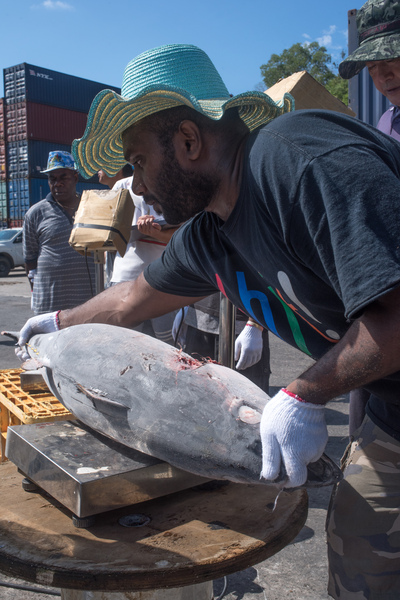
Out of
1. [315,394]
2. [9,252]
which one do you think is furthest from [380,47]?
[9,252]

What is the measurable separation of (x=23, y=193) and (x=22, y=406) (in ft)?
71.0

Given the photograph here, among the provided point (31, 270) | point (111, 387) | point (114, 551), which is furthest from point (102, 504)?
point (31, 270)

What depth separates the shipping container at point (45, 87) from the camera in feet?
72.1

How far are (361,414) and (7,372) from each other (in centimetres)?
→ 163

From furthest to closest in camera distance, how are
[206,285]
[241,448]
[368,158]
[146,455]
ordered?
[206,285] < [146,455] < [241,448] < [368,158]

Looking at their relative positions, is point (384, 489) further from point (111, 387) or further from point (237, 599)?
point (237, 599)

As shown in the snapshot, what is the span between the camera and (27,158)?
71.8ft

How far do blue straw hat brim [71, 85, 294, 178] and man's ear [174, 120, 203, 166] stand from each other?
0.06m

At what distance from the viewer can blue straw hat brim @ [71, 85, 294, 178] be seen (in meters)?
1.46

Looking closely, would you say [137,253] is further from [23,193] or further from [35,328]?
[23,193]

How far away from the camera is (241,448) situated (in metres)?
1.29

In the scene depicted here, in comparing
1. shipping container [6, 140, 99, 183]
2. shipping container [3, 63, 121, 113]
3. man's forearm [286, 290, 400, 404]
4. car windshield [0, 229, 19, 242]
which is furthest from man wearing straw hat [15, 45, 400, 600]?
shipping container [3, 63, 121, 113]

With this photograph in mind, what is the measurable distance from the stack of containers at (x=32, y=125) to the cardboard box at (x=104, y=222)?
18596 millimetres

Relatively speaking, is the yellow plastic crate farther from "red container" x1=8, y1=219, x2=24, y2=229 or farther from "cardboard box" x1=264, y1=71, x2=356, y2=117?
"red container" x1=8, y1=219, x2=24, y2=229
